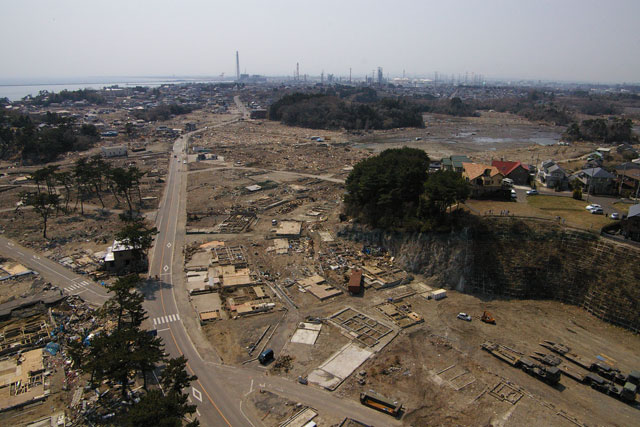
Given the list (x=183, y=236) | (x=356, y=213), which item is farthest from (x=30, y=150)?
(x=356, y=213)

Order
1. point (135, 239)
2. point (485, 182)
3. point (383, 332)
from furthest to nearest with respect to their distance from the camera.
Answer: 1. point (485, 182)
2. point (135, 239)
3. point (383, 332)

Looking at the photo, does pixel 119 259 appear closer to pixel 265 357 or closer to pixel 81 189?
pixel 265 357

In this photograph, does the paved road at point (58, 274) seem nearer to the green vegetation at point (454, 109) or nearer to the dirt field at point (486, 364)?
the dirt field at point (486, 364)

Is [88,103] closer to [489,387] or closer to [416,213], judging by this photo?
[416,213]

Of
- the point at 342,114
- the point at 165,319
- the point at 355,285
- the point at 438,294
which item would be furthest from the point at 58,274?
the point at 342,114

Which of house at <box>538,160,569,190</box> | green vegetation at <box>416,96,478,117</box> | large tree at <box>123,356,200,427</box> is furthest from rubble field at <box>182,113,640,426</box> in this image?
green vegetation at <box>416,96,478,117</box>

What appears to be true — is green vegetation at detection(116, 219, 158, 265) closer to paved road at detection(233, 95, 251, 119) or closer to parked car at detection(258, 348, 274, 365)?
parked car at detection(258, 348, 274, 365)
